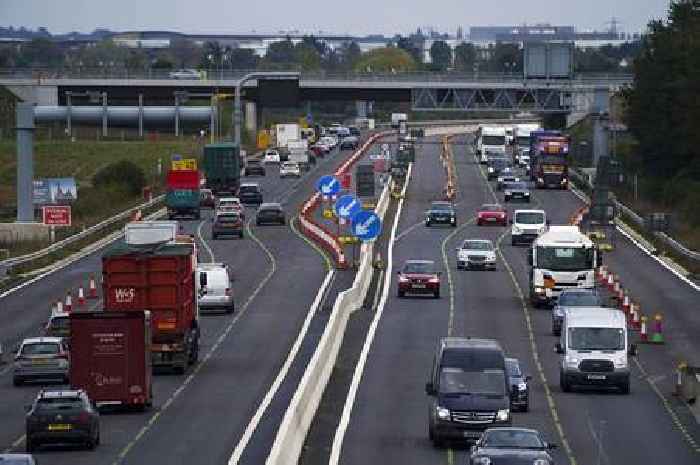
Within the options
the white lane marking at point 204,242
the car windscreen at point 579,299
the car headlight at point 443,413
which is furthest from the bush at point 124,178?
the car headlight at point 443,413

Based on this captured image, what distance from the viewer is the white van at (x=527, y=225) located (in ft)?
308

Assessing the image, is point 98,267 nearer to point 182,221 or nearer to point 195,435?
point 182,221

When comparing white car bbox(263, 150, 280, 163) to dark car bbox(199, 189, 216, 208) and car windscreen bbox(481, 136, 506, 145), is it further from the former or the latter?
dark car bbox(199, 189, 216, 208)

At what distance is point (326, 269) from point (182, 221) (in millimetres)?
27696

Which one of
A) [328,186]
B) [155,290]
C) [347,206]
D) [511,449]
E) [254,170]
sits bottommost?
[511,449]

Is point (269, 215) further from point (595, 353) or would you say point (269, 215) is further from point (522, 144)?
point (522, 144)

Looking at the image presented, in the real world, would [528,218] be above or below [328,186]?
below

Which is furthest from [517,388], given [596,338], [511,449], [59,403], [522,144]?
[522,144]

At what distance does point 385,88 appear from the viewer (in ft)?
593

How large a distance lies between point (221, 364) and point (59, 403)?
1606 cm

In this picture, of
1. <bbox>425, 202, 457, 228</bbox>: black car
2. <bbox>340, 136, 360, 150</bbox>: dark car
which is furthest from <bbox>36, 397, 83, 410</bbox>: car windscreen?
<bbox>340, 136, 360, 150</bbox>: dark car

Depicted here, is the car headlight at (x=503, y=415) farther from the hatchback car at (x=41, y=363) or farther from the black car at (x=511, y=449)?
the hatchback car at (x=41, y=363)

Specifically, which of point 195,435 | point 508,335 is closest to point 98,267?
point 508,335

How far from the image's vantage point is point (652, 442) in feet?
132
